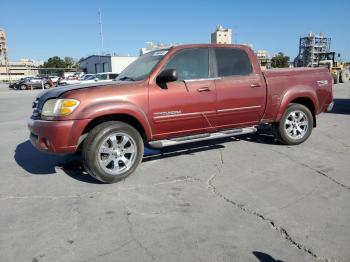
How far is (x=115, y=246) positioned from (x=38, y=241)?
2.47ft

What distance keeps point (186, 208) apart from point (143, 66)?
2660mm

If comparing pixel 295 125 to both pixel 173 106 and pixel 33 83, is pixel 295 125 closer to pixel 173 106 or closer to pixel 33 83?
pixel 173 106

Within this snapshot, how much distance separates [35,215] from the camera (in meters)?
3.74

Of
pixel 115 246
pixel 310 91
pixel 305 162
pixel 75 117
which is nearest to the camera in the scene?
pixel 115 246

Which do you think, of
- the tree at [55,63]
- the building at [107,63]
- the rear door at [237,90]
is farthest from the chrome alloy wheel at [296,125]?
the tree at [55,63]

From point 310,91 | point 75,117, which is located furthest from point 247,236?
point 310,91

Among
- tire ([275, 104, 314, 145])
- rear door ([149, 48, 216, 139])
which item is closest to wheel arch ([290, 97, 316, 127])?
tire ([275, 104, 314, 145])

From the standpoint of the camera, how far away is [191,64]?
5422 mm

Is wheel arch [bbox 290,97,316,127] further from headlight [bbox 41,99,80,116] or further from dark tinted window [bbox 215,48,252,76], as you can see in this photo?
headlight [bbox 41,99,80,116]

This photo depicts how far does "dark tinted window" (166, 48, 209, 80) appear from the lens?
5285 mm

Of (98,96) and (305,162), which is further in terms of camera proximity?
(305,162)

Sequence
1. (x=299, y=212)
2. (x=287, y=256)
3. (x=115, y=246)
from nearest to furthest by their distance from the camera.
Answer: (x=287, y=256)
(x=115, y=246)
(x=299, y=212)

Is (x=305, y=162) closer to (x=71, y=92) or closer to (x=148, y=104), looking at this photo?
(x=148, y=104)

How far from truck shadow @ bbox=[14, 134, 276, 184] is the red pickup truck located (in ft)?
2.00
